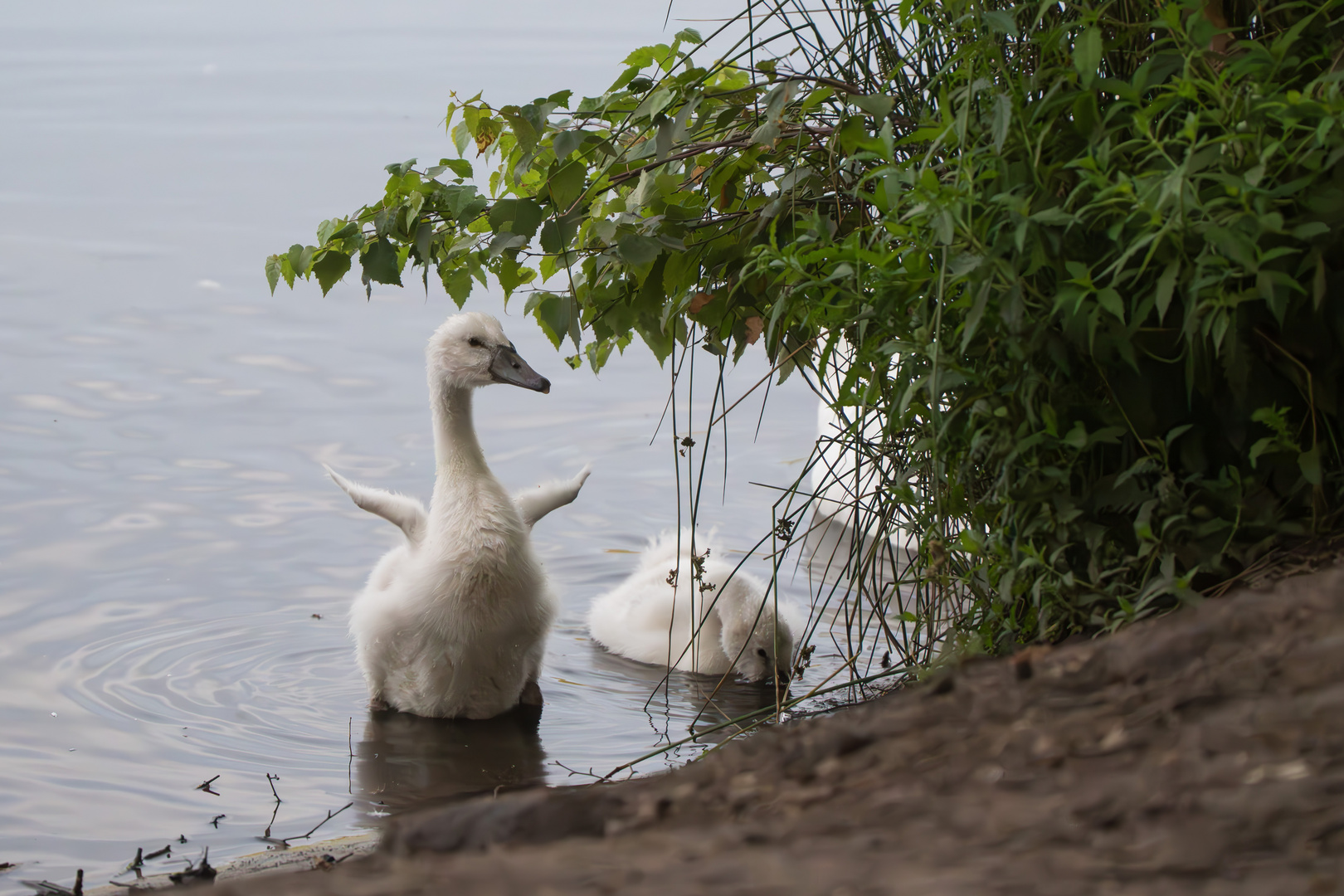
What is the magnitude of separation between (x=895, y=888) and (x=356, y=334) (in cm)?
748

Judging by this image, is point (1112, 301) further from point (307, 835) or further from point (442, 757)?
point (442, 757)

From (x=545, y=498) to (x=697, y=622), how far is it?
84 cm

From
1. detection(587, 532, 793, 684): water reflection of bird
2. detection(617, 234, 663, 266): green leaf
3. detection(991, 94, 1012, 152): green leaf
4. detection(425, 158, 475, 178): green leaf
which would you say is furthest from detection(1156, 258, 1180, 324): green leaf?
detection(587, 532, 793, 684): water reflection of bird

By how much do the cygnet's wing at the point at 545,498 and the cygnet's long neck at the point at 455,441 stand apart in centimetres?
24

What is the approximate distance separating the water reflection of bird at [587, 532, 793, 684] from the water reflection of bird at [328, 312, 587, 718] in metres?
0.56

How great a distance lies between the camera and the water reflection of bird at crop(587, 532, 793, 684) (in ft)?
16.2

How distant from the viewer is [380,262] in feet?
11.4

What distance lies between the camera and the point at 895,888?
1.41 meters

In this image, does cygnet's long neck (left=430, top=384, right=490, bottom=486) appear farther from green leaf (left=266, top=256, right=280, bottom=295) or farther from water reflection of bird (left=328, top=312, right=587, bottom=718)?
green leaf (left=266, top=256, right=280, bottom=295)

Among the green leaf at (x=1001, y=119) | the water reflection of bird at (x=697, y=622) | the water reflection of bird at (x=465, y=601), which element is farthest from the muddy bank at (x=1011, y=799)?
the water reflection of bird at (x=697, y=622)

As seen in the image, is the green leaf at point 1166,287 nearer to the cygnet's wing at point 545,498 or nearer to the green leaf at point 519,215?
the green leaf at point 519,215

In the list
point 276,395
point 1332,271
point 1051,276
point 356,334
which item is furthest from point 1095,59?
point 356,334

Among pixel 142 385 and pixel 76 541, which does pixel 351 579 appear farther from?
pixel 142 385

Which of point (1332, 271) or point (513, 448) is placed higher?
point (513, 448)
